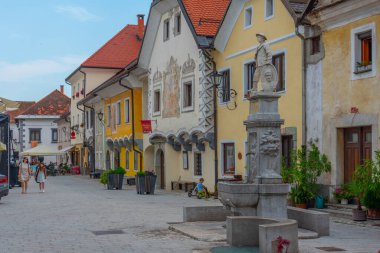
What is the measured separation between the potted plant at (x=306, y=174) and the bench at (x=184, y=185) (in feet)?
31.7

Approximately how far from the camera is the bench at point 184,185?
27872mm

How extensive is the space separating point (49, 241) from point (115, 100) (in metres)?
28.2

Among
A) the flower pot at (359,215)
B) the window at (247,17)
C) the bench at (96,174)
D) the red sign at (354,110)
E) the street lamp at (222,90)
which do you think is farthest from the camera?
the bench at (96,174)

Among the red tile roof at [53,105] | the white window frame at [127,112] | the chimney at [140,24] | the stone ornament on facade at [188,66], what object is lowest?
the white window frame at [127,112]

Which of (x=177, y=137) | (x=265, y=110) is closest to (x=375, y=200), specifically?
(x=265, y=110)

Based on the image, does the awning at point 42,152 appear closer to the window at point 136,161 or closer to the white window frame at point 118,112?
the white window frame at point 118,112

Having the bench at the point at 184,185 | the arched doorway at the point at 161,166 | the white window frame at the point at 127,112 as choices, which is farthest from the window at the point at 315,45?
the white window frame at the point at 127,112

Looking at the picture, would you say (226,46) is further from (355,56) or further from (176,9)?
(355,56)

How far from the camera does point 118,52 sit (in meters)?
49.3

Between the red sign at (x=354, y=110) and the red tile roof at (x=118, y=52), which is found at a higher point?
the red tile roof at (x=118, y=52)

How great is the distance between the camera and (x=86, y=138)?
2002 inches

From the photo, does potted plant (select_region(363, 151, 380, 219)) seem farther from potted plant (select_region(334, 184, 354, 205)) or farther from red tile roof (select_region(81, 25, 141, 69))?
red tile roof (select_region(81, 25, 141, 69))

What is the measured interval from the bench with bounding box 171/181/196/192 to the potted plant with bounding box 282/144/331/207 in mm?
9653

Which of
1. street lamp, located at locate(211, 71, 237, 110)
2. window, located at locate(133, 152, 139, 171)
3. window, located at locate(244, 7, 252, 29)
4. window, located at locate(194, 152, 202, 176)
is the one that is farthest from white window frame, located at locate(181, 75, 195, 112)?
window, located at locate(133, 152, 139, 171)
